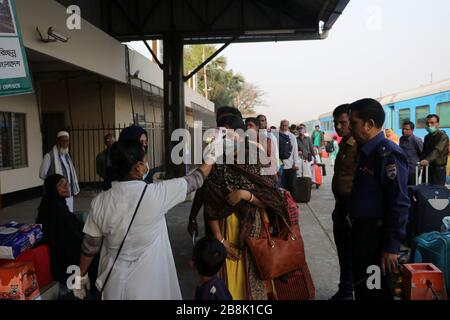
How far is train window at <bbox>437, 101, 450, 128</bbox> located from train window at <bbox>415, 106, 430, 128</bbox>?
740 mm

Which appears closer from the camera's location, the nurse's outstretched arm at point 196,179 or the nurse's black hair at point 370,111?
the nurse's outstretched arm at point 196,179

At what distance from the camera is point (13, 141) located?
329 inches

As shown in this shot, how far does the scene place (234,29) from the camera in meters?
8.57

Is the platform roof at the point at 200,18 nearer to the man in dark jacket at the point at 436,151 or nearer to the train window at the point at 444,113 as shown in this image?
the man in dark jacket at the point at 436,151

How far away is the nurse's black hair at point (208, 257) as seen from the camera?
2.08 metres

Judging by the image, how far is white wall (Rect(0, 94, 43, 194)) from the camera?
804cm

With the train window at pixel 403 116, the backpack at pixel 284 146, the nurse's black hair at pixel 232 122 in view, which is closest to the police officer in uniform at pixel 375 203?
the nurse's black hair at pixel 232 122

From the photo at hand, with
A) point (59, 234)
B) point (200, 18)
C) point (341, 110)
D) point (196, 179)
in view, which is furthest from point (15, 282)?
point (200, 18)

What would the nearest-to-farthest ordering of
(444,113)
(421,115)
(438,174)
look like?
(438,174) < (444,113) < (421,115)

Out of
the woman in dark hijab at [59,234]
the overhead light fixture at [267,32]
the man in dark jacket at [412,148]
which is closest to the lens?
the woman in dark hijab at [59,234]

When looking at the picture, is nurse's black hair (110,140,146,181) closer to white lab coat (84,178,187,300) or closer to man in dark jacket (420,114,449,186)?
white lab coat (84,178,187,300)

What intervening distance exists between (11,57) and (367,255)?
2824 mm

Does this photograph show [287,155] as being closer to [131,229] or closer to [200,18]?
[200,18]

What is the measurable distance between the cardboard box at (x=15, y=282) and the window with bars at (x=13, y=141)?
6082mm
